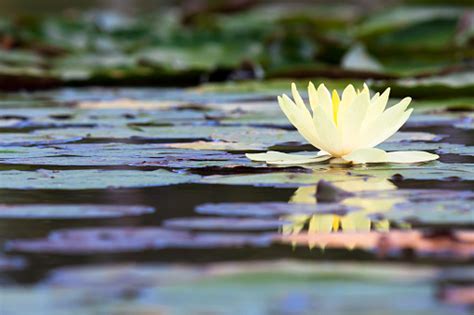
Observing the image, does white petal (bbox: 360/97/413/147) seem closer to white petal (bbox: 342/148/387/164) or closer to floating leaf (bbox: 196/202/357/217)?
white petal (bbox: 342/148/387/164)

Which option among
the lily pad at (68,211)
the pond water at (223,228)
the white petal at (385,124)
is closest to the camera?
the pond water at (223,228)

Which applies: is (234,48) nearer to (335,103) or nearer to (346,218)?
(335,103)

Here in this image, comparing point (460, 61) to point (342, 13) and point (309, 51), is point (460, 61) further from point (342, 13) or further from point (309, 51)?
point (342, 13)

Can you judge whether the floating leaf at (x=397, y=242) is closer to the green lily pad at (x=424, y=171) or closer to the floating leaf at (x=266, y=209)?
the floating leaf at (x=266, y=209)

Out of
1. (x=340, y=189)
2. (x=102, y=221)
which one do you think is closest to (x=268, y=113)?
(x=340, y=189)

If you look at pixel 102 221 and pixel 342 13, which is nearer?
pixel 102 221

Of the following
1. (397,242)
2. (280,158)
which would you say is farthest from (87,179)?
(397,242)

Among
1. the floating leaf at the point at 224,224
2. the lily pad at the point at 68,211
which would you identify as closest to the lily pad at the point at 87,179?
the lily pad at the point at 68,211
